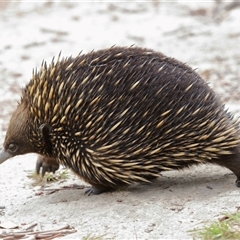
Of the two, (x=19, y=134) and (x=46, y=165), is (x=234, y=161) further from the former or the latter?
(x=19, y=134)

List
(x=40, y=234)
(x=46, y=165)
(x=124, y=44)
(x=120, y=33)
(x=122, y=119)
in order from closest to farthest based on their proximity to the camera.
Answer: (x=40, y=234) → (x=122, y=119) → (x=46, y=165) → (x=124, y=44) → (x=120, y=33)

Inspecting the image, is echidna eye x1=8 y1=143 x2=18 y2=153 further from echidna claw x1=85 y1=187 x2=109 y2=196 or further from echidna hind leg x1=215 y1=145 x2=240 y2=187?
echidna hind leg x1=215 y1=145 x2=240 y2=187

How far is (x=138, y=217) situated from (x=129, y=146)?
2.15ft

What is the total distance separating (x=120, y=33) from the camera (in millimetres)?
12234

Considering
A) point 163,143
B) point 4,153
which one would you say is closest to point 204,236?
point 163,143

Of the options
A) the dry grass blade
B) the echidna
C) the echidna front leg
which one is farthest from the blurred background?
the dry grass blade

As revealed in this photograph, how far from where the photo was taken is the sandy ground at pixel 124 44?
493 centimetres

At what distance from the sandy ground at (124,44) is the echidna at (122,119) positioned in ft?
0.90

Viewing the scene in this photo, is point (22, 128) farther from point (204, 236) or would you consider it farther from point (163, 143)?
point (204, 236)

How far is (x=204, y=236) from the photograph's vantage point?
170 inches

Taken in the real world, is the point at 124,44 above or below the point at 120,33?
below

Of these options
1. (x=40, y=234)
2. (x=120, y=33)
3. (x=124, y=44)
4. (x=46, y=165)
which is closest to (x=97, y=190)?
(x=46, y=165)

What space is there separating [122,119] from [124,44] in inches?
253

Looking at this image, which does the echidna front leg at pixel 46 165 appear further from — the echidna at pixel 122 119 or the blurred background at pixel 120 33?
the blurred background at pixel 120 33
